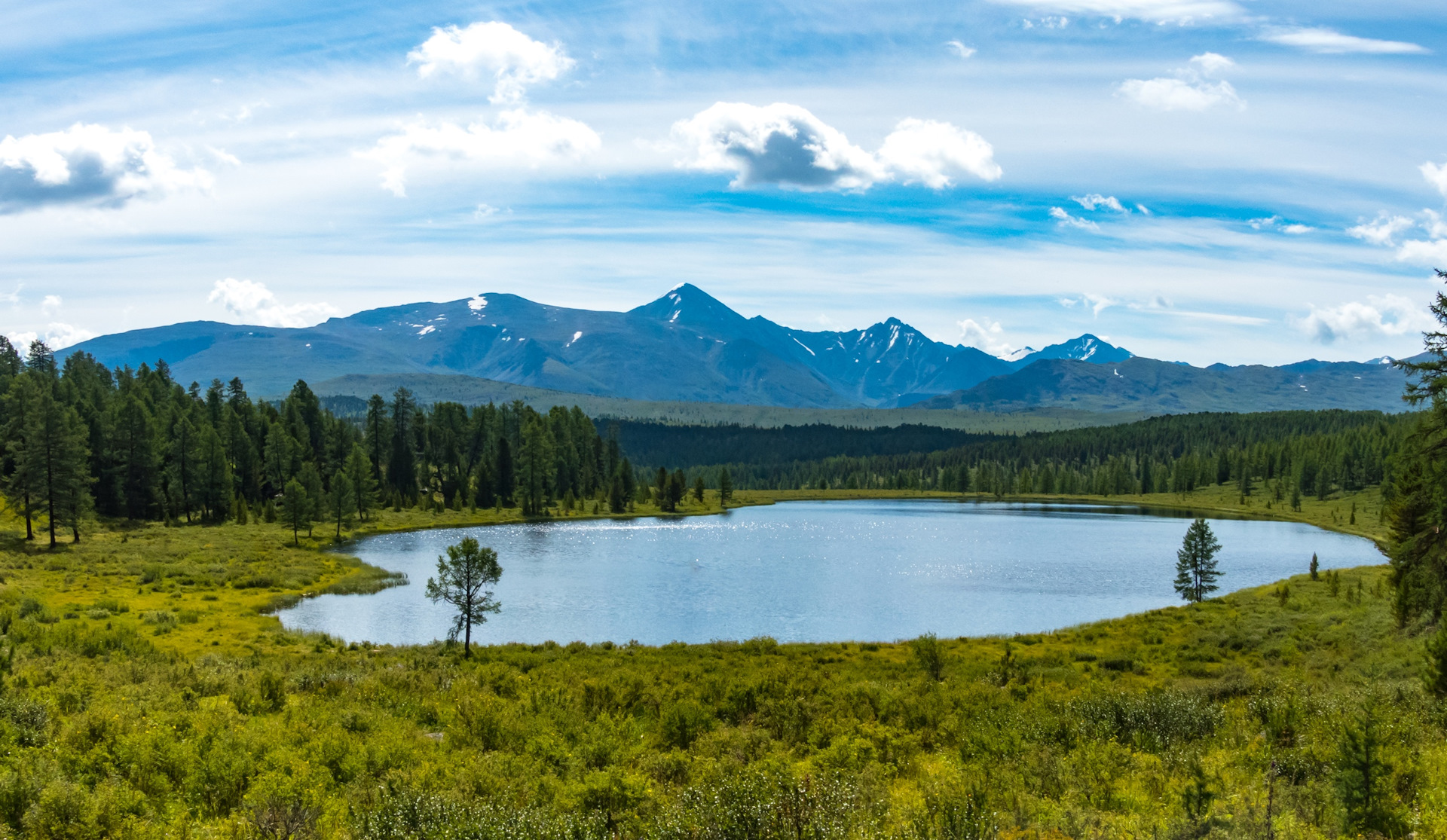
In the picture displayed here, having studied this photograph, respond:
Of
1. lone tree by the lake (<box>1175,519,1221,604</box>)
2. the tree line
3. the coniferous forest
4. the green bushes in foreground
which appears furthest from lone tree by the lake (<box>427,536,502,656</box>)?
lone tree by the lake (<box>1175,519,1221,604</box>)

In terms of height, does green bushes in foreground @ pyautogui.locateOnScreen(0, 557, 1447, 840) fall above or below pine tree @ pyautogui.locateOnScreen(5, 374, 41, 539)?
below

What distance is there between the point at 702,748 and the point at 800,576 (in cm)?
6390

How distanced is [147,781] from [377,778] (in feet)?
13.1

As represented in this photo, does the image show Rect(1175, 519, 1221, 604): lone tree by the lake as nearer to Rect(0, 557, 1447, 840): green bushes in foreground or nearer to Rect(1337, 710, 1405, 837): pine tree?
Rect(0, 557, 1447, 840): green bushes in foreground

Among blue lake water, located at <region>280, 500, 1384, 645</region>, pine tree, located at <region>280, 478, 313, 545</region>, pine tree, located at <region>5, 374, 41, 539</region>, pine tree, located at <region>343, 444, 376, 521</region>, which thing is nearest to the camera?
blue lake water, located at <region>280, 500, 1384, 645</region>

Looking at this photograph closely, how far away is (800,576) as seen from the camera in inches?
3265

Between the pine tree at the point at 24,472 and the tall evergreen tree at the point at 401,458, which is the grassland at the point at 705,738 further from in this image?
the tall evergreen tree at the point at 401,458

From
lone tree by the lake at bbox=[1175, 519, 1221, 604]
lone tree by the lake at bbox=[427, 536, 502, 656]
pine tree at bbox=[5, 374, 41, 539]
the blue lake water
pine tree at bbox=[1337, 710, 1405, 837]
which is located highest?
pine tree at bbox=[5, 374, 41, 539]

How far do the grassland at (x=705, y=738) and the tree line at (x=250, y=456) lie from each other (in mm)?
40699

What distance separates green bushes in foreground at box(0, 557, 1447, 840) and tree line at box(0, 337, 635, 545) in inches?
1922

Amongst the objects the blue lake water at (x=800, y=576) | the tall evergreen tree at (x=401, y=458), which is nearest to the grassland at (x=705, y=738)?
the blue lake water at (x=800, y=576)

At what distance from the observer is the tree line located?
76250 mm

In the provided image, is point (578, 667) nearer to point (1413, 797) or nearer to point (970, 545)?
point (1413, 797)

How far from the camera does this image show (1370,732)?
42.5 ft
